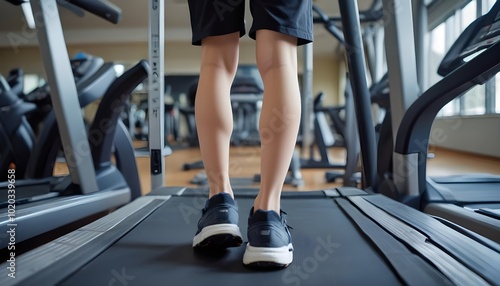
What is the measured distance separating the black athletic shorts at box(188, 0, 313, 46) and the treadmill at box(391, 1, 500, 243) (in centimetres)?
59

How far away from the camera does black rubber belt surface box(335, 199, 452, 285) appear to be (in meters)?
0.57

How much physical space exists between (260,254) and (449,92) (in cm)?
86

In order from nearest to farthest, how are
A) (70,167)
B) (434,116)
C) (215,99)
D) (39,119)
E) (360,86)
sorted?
(215,99) < (434,116) < (70,167) < (360,86) < (39,119)

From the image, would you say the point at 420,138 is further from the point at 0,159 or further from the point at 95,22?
the point at 95,22

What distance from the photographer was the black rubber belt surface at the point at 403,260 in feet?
1.87

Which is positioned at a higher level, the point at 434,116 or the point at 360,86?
the point at 360,86

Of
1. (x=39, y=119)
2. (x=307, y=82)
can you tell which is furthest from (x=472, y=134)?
(x=39, y=119)

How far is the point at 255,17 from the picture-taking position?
0.72 meters

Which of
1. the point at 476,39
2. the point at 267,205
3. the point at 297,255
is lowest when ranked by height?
the point at 297,255

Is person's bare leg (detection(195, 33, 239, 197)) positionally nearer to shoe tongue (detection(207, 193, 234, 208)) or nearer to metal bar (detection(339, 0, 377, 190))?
shoe tongue (detection(207, 193, 234, 208))

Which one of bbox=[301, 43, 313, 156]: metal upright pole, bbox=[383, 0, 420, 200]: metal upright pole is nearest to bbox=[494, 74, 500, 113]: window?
bbox=[383, 0, 420, 200]: metal upright pole

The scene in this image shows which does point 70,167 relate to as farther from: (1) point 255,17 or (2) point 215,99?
Answer: (1) point 255,17

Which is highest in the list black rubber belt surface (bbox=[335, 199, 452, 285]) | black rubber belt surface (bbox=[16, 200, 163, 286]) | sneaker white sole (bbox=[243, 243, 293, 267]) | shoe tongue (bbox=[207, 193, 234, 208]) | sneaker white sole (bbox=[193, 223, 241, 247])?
shoe tongue (bbox=[207, 193, 234, 208])

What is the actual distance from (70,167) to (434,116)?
58.3 inches
